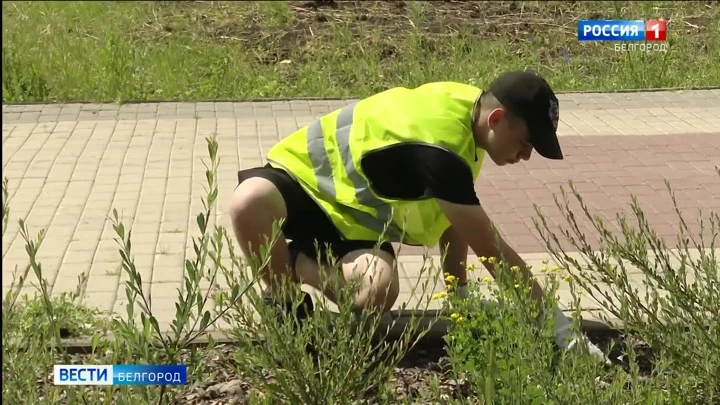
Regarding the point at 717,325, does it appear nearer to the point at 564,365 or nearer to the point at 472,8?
the point at 564,365

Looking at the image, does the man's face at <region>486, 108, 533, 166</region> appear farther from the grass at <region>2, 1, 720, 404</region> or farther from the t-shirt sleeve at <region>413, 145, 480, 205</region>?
the grass at <region>2, 1, 720, 404</region>

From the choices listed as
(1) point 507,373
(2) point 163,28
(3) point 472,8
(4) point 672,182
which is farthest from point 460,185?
(3) point 472,8

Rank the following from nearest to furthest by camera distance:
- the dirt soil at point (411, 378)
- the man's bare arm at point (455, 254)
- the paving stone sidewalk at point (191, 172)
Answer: the dirt soil at point (411, 378)
the man's bare arm at point (455, 254)
the paving stone sidewalk at point (191, 172)

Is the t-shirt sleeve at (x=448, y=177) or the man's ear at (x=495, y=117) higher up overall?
the man's ear at (x=495, y=117)

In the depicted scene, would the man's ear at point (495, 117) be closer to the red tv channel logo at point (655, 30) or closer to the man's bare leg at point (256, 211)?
the man's bare leg at point (256, 211)

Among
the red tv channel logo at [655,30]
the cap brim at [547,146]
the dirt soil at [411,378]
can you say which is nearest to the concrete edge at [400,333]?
the dirt soil at [411,378]

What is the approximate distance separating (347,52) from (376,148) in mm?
7444

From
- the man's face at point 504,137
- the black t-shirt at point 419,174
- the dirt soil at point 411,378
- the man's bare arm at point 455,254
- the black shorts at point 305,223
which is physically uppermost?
the man's face at point 504,137

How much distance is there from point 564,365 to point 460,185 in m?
0.98

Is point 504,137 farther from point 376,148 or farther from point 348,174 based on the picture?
point 348,174

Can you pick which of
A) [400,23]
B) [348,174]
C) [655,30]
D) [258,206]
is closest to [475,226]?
[348,174]

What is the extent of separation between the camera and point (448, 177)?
3.70m

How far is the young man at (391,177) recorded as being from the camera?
3.73 metres

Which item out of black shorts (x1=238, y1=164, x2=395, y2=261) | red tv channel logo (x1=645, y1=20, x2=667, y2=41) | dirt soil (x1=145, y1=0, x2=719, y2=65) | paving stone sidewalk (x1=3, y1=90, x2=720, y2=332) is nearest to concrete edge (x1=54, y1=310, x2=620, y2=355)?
black shorts (x1=238, y1=164, x2=395, y2=261)
